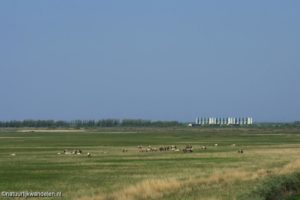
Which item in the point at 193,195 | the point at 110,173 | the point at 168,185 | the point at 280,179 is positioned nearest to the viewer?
the point at 193,195

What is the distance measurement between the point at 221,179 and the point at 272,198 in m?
8.78

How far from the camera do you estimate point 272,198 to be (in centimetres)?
2164

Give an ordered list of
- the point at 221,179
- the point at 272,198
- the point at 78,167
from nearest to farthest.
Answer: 1. the point at 272,198
2. the point at 221,179
3. the point at 78,167

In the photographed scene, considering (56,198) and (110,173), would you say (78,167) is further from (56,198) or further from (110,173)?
(56,198)

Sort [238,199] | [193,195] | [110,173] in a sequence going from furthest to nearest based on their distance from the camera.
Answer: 1. [110,173]
2. [193,195]
3. [238,199]

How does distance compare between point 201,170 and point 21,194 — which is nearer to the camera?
point 21,194

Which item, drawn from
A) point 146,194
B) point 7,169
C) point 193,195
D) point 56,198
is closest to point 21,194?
point 56,198

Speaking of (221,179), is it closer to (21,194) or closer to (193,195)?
(193,195)

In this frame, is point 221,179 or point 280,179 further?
point 221,179

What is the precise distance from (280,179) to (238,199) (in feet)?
18.1

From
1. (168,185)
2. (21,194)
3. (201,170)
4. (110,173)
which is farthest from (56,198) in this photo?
(201,170)

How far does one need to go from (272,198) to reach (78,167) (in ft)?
78.7

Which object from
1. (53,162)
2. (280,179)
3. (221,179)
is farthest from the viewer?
(53,162)

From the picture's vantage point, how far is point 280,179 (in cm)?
2509
